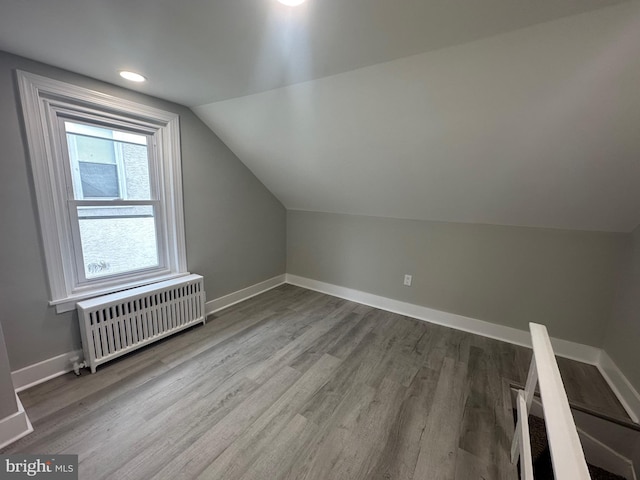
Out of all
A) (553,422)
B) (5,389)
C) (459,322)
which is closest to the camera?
(553,422)

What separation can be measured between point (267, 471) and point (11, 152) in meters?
2.40

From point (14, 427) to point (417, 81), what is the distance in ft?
9.72

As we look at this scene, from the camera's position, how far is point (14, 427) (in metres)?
1.41

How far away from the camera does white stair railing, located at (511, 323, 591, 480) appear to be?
0.68 metres

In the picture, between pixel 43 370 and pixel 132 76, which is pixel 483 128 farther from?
pixel 43 370

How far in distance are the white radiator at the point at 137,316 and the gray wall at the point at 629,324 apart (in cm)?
347

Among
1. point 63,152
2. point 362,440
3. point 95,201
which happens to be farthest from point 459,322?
point 63,152

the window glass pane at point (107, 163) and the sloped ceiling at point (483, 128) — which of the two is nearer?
the sloped ceiling at point (483, 128)

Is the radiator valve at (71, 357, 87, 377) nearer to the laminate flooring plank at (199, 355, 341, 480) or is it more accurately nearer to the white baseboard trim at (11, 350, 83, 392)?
the white baseboard trim at (11, 350, 83, 392)

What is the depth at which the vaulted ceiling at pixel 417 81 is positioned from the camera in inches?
43.1

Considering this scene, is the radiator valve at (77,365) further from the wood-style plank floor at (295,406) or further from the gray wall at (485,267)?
the gray wall at (485,267)

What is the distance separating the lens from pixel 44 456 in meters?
1.33

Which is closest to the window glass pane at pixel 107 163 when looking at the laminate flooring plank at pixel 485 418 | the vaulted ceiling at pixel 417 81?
the vaulted ceiling at pixel 417 81

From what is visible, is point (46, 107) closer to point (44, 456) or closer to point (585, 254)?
point (44, 456)
